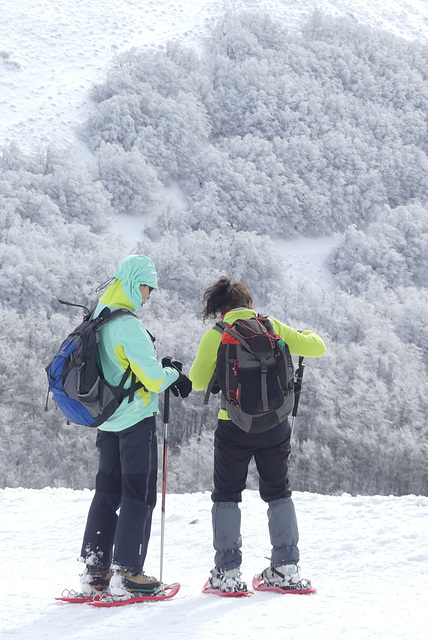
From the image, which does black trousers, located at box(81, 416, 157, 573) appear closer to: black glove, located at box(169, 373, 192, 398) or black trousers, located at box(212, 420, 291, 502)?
black glove, located at box(169, 373, 192, 398)

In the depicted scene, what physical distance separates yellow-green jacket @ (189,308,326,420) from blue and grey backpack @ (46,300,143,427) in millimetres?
392

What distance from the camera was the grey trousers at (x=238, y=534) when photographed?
3355 mm

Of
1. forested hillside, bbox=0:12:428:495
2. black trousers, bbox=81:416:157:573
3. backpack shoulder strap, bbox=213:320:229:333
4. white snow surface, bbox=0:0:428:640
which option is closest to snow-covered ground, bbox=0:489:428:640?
white snow surface, bbox=0:0:428:640

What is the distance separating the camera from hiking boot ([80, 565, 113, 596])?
→ 3.38 meters

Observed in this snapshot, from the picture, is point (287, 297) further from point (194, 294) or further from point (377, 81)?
point (377, 81)

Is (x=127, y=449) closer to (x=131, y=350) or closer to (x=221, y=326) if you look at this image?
(x=131, y=350)

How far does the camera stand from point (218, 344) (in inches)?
133

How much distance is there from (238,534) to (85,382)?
3.83 ft

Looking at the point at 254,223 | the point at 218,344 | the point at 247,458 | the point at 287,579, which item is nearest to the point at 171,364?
the point at 218,344

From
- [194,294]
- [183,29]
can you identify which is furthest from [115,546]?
[183,29]

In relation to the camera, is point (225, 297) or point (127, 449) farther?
point (225, 297)

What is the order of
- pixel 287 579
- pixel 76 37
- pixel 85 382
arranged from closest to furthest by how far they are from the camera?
pixel 85 382, pixel 287 579, pixel 76 37

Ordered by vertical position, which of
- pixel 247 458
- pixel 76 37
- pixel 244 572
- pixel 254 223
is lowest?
pixel 254 223

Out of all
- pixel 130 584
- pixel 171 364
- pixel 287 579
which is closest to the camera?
pixel 130 584
